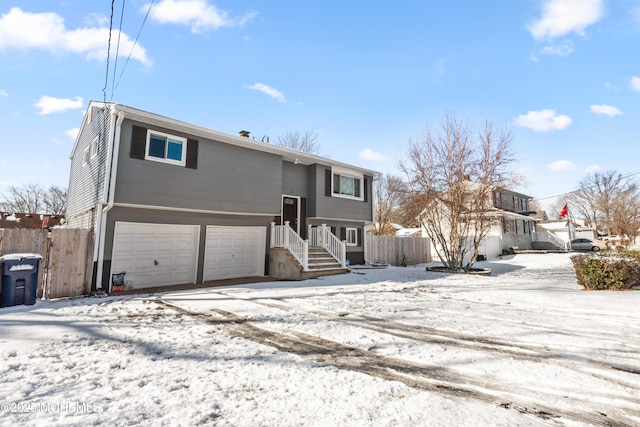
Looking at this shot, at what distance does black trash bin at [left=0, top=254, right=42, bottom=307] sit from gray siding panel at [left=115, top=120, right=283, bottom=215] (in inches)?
115

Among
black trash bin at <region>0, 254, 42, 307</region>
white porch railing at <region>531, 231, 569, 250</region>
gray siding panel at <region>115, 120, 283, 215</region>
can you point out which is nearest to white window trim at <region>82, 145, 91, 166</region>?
gray siding panel at <region>115, 120, 283, 215</region>

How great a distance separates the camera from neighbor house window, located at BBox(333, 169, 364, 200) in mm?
15867

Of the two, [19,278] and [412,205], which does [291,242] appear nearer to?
[412,205]

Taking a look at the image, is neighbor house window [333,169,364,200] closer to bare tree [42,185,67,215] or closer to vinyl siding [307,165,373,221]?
vinyl siding [307,165,373,221]

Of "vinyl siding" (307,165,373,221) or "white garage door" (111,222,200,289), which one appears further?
"vinyl siding" (307,165,373,221)

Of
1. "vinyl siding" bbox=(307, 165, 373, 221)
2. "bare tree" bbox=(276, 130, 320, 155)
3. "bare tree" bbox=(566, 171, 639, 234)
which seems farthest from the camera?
"bare tree" bbox=(566, 171, 639, 234)

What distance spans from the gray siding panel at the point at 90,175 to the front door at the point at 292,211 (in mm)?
7224

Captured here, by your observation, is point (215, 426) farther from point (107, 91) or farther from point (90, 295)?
point (107, 91)

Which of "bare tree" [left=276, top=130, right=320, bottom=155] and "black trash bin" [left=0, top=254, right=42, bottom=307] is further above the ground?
"bare tree" [left=276, top=130, right=320, bottom=155]

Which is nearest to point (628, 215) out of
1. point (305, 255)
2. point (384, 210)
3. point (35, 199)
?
point (384, 210)

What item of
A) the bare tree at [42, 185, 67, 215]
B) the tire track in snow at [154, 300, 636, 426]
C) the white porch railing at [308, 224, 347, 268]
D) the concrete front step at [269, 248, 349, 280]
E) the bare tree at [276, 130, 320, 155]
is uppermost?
the bare tree at [276, 130, 320, 155]

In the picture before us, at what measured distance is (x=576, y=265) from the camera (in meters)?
9.07

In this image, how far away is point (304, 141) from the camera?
32.8 meters

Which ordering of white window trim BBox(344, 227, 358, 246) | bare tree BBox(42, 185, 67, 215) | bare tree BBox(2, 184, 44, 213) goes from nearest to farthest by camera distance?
1. white window trim BBox(344, 227, 358, 246)
2. bare tree BBox(2, 184, 44, 213)
3. bare tree BBox(42, 185, 67, 215)
